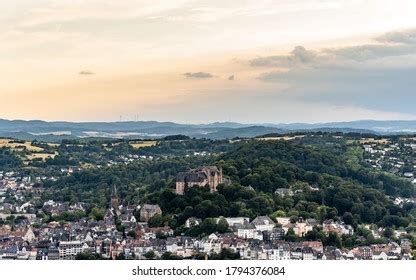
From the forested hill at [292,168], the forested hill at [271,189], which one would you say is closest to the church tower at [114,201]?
the forested hill at [271,189]

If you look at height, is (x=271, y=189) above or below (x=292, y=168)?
below

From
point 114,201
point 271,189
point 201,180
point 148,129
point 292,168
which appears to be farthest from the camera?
point 148,129

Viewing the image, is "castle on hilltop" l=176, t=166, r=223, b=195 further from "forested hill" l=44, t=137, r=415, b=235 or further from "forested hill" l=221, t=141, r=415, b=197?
"forested hill" l=221, t=141, r=415, b=197

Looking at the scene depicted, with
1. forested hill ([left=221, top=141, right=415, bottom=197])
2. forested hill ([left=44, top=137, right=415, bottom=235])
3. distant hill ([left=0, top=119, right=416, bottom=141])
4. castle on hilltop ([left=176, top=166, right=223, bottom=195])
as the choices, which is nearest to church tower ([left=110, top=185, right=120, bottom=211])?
forested hill ([left=44, top=137, right=415, bottom=235])

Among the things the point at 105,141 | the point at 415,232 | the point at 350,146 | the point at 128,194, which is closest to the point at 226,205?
the point at 415,232

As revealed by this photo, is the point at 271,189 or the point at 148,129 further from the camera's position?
the point at 148,129

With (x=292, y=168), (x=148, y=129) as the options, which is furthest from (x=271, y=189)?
(x=148, y=129)

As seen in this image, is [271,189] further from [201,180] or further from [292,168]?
[292,168]
